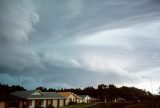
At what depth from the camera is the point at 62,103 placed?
81875 mm

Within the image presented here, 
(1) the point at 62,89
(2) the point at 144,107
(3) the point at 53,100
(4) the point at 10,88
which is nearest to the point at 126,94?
(1) the point at 62,89

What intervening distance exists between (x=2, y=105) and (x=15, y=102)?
7144 mm

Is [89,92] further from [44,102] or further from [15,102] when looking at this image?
[15,102]

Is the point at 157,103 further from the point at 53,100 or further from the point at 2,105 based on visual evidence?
the point at 53,100

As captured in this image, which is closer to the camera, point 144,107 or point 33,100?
point 144,107

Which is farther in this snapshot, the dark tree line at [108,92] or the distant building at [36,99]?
the dark tree line at [108,92]

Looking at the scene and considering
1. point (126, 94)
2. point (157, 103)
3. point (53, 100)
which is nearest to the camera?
point (157, 103)

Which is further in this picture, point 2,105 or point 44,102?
point 44,102

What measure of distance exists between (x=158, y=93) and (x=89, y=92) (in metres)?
107

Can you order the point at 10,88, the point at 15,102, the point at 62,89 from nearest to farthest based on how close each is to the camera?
the point at 15,102 < the point at 10,88 < the point at 62,89

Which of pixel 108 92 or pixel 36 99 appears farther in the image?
pixel 108 92

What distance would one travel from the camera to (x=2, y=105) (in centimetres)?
5369

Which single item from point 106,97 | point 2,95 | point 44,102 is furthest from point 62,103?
point 106,97

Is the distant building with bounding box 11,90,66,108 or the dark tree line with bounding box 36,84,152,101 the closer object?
the distant building with bounding box 11,90,66,108
